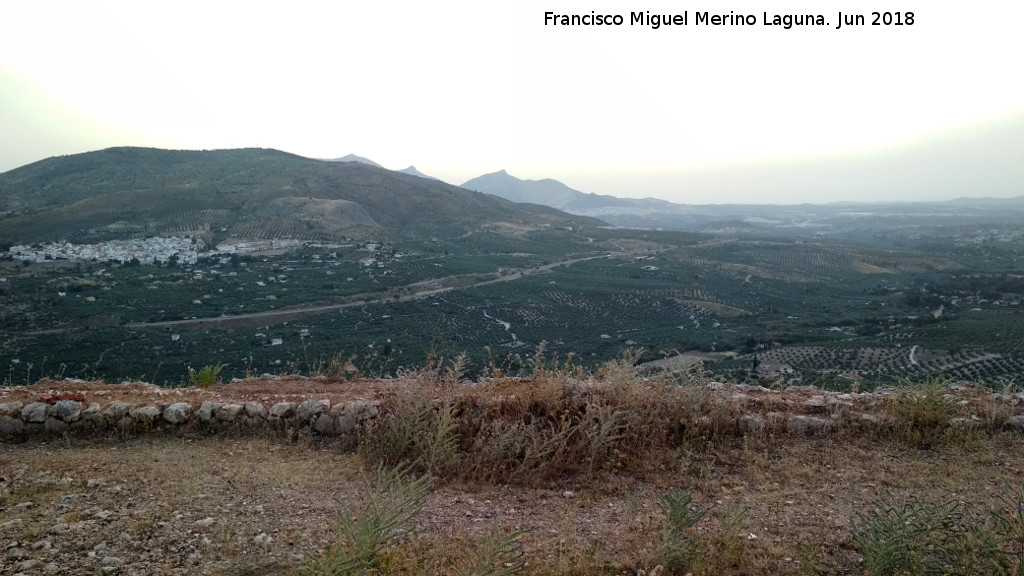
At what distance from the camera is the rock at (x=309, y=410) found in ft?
21.0

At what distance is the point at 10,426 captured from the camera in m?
6.12

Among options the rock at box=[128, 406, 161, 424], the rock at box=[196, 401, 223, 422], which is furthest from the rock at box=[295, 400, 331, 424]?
the rock at box=[128, 406, 161, 424]

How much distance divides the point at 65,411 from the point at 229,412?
1870 millimetres

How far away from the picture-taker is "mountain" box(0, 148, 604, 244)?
6788 cm

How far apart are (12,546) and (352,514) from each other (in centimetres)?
227

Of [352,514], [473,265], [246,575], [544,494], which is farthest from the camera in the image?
[473,265]

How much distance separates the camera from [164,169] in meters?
106

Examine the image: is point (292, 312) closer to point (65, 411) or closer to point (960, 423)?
point (65, 411)

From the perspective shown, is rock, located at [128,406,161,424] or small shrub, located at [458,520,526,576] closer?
small shrub, located at [458,520,526,576]

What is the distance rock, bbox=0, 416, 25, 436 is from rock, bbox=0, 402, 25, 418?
5 cm

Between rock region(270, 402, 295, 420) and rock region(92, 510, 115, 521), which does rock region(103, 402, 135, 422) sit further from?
rock region(92, 510, 115, 521)

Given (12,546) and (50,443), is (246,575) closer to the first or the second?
(12,546)

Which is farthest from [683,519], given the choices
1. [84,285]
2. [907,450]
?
[84,285]

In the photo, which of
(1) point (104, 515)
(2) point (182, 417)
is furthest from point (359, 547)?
(2) point (182, 417)
